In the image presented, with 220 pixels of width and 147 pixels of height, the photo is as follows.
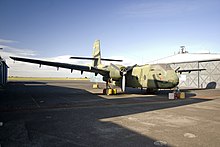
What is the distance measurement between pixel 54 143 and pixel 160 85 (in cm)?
1613

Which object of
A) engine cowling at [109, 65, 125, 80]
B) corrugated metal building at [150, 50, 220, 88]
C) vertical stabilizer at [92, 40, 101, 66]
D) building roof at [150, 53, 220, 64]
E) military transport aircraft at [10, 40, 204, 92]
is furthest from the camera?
building roof at [150, 53, 220, 64]

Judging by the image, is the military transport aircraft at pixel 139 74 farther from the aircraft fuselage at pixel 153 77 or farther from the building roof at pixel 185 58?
the building roof at pixel 185 58

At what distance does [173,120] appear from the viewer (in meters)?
8.85

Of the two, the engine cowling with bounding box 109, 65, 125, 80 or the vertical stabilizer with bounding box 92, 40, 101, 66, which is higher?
the vertical stabilizer with bounding box 92, 40, 101, 66

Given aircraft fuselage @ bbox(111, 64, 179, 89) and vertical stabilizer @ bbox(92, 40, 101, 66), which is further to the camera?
vertical stabilizer @ bbox(92, 40, 101, 66)

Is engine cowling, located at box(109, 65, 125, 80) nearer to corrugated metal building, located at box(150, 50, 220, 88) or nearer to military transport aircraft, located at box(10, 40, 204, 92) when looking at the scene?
military transport aircraft, located at box(10, 40, 204, 92)

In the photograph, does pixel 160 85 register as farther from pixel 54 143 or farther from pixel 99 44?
pixel 54 143

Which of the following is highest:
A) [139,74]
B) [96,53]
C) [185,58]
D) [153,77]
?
[185,58]

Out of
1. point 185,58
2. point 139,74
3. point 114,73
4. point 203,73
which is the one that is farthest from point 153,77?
point 185,58

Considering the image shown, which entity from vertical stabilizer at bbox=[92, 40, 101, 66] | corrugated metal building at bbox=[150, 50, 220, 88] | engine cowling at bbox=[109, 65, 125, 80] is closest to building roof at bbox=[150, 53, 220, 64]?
corrugated metal building at bbox=[150, 50, 220, 88]

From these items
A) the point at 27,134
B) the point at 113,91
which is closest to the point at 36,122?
the point at 27,134

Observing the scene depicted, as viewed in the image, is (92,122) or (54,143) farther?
(92,122)

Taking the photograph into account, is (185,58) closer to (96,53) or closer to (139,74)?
(96,53)

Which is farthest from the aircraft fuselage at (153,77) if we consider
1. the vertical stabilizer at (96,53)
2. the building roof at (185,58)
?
the building roof at (185,58)
